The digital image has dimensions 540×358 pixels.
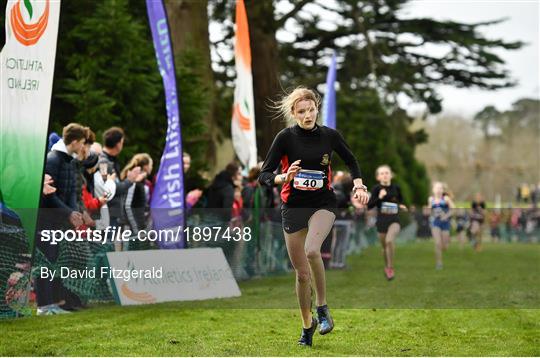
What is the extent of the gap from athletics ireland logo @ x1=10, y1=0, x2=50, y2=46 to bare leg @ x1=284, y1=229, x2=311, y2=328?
4000mm

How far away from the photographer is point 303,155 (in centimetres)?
762

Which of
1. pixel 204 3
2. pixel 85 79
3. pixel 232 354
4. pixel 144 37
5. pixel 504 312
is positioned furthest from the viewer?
pixel 204 3

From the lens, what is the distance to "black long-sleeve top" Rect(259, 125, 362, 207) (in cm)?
763

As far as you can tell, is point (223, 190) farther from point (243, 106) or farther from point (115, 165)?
point (243, 106)

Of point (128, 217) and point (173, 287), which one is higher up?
point (128, 217)

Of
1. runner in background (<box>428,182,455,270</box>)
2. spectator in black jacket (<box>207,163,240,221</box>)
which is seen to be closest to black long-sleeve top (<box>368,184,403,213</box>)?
runner in background (<box>428,182,455,270</box>)

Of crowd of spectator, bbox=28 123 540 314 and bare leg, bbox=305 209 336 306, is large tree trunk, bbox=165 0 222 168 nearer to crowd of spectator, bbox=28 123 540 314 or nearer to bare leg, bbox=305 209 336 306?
crowd of spectator, bbox=28 123 540 314

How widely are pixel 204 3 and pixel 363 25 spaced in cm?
666

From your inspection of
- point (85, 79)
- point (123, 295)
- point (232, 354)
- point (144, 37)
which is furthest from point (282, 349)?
point (144, 37)

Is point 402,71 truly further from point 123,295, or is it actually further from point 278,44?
point 123,295

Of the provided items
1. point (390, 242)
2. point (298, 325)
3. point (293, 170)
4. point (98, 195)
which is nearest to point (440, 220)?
point (390, 242)

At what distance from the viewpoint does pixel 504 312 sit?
10484 millimetres

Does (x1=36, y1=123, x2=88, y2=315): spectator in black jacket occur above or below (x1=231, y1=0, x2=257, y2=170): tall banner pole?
below

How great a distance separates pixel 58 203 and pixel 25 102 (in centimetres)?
112
